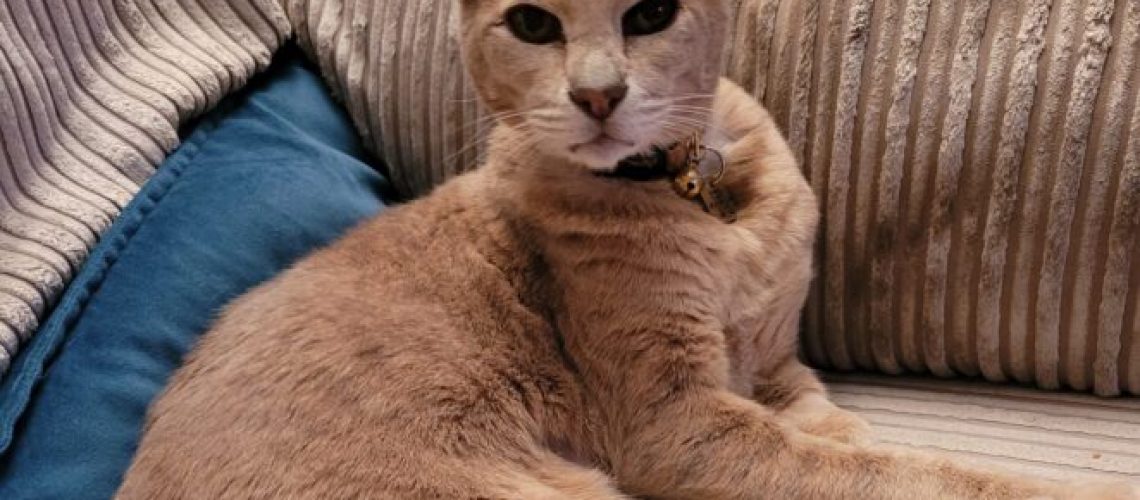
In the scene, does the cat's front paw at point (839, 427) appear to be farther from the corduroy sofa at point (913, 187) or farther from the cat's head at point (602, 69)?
the cat's head at point (602, 69)

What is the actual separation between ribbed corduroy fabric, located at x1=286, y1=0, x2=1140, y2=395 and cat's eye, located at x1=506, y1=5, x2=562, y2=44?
0.90 feet

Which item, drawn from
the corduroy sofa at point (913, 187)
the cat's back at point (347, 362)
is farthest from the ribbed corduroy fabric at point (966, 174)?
the cat's back at point (347, 362)

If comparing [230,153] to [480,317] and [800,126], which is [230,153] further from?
[800,126]

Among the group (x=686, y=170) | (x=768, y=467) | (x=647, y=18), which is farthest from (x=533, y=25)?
(x=768, y=467)

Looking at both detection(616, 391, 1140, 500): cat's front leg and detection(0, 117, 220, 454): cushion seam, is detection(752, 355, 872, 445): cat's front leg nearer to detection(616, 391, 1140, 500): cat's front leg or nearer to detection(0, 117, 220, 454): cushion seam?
detection(616, 391, 1140, 500): cat's front leg

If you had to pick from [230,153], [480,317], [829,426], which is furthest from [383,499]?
[230,153]

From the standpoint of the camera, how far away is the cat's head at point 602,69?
3.31 ft

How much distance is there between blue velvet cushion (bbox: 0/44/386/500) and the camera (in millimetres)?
1100

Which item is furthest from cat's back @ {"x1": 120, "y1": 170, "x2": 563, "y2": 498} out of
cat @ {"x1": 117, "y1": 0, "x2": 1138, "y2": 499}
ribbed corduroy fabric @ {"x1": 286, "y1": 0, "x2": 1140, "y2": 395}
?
ribbed corduroy fabric @ {"x1": 286, "y1": 0, "x2": 1140, "y2": 395}

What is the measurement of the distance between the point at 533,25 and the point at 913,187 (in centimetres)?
53

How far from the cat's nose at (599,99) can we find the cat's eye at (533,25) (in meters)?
0.09

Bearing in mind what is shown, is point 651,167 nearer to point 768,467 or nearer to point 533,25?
point 533,25

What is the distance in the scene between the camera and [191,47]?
59.0 inches

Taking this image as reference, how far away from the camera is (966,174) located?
A: 127cm
